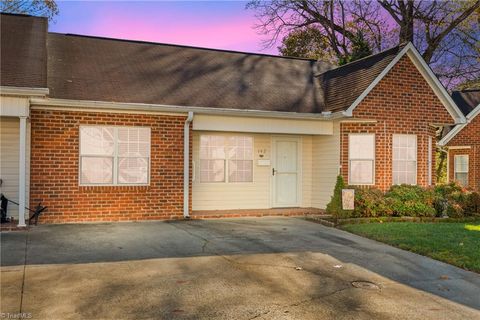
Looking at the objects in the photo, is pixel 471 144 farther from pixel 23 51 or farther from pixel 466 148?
pixel 23 51

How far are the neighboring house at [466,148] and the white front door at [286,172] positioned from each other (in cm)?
928

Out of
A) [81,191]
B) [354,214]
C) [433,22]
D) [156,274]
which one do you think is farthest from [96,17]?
[433,22]

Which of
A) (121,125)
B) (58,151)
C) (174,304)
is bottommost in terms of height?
(174,304)

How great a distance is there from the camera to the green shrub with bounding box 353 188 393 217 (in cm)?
1229

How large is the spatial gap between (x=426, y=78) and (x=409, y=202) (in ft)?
13.8

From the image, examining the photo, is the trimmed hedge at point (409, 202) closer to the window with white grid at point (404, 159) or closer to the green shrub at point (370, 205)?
the green shrub at point (370, 205)

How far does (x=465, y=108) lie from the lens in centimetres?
2139

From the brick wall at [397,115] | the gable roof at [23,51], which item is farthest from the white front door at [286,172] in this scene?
the gable roof at [23,51]

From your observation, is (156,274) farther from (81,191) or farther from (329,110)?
(329,110)

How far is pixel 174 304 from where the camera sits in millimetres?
5367

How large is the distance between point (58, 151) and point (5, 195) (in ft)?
5.60

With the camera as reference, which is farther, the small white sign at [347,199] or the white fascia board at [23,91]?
the small white sign at [347,199]

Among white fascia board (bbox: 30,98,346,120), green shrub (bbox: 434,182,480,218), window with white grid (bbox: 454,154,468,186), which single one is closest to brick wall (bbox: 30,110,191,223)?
white fascia board (bbox: 30,98,346,120)

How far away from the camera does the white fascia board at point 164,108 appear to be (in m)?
10.9
